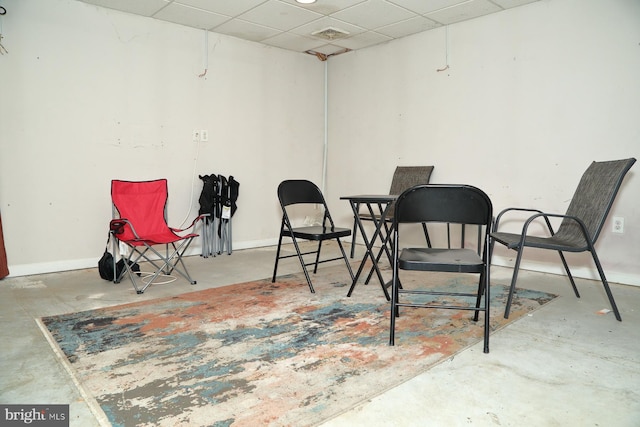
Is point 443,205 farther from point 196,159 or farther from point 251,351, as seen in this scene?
point 196,159

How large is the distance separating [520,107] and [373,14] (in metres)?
1.65

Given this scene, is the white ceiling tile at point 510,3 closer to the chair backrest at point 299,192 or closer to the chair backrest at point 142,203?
the chair backrest at point 299,192

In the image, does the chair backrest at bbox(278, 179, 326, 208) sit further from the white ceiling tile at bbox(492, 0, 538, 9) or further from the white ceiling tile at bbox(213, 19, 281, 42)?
the white ceiling tile at bbox(492, 0, 538, 9)

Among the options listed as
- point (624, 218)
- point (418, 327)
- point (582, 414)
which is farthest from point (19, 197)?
point (624, 218)

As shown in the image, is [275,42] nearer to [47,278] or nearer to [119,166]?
[119,166]

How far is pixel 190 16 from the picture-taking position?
4125 mm

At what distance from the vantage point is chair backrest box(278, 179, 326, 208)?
11.0 feet

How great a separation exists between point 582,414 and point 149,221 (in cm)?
330

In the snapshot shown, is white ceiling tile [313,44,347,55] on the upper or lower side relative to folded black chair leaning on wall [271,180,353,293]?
upper

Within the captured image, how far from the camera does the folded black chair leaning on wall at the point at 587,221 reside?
8.28 ft

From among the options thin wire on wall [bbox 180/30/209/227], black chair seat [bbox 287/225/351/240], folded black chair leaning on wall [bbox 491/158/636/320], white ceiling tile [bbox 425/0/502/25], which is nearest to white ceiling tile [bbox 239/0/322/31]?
thin wire on wall [bbox 180/30/209/227]

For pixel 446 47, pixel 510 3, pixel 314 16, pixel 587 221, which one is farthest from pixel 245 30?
pixel 587 221

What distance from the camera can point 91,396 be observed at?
162 centimetres

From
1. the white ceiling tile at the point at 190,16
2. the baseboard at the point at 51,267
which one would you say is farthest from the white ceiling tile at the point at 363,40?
the baseboard at the point at 51,267
